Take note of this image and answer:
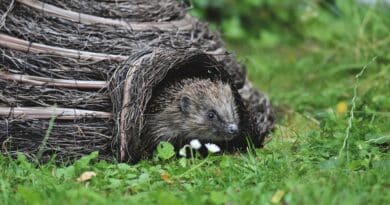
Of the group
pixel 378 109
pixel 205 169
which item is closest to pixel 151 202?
pixel 205 169

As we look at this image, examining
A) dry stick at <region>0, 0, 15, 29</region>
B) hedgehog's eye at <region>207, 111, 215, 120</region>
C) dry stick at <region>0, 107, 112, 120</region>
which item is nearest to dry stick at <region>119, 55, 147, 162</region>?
dry stick at <region>0, 107, 112, 120</region>

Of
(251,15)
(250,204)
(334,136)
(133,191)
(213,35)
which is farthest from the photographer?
(251,15)

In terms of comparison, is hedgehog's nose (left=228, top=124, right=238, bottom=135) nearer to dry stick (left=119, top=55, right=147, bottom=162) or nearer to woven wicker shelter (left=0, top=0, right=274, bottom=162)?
woven wicker shelter (left=0, top=0, right=274, bottom=162)

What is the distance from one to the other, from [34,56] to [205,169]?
1568 millimetres

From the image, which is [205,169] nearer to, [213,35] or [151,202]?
[151,202]

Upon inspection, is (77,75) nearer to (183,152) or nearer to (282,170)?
(183,152)

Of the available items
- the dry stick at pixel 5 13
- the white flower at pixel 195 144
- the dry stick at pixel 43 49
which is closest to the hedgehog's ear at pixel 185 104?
the white flower at pixel 195 144

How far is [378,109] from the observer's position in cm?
786

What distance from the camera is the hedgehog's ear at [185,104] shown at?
6.95 meters

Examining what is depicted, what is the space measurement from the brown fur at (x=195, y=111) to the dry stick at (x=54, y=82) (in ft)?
1.95

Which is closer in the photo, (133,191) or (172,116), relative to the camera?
(133,191)

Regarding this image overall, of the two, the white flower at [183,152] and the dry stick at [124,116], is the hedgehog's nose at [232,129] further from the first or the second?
the dry stick at [124,116]

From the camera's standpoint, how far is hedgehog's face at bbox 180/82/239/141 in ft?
Result: 22.9

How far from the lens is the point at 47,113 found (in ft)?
20.8
